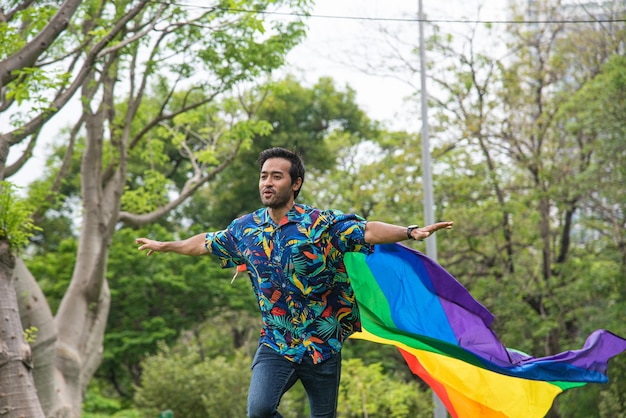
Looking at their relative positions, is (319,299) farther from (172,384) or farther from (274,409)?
(172,384)

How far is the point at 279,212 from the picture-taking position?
534cm

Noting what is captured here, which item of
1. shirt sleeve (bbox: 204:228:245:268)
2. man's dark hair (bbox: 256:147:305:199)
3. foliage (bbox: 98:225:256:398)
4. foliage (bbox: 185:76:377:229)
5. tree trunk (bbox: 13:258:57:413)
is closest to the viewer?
man's dark hair (bbox: 256:147:305:199)

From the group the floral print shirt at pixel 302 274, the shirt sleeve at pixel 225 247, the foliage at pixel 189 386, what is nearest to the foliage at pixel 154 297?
the foliage at pixel 189 386

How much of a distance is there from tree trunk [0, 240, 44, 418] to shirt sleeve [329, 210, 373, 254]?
575cm

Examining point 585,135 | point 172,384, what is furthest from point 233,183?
point 585,135

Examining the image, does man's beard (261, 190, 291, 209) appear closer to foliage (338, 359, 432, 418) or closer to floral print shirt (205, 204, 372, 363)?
floral print shirt (205, 204, 372, 363)

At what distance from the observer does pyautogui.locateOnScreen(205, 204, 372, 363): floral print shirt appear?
5.21 m

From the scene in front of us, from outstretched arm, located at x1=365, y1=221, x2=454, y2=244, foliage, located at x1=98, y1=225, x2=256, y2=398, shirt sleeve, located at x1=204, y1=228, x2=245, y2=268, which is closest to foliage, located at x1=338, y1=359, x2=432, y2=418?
foliage, located at x1=98, y1=225, x2=256, y2=398

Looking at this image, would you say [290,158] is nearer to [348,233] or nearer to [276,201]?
[276,201]

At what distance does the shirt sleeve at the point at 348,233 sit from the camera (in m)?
5.13

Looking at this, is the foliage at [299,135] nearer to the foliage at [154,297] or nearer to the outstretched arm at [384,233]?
the foliage at [154,297]

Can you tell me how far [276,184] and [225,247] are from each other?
0.60m

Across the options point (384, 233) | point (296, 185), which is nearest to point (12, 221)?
point (296, 185)

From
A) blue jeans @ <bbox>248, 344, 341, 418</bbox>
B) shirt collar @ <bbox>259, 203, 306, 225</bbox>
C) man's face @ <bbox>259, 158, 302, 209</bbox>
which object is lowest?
blue jeans @ <bbox>248, 344, 341, 418</bbox>
